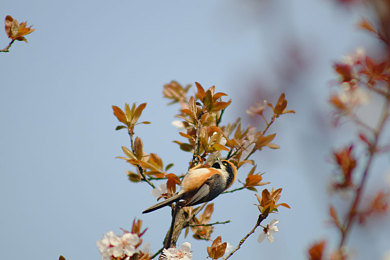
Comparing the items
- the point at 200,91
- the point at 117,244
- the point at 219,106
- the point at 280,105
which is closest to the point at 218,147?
the point at 219,106

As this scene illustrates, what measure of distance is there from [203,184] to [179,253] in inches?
20.7

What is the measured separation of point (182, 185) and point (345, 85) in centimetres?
123

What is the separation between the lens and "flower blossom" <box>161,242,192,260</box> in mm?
1991

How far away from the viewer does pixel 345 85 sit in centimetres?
136

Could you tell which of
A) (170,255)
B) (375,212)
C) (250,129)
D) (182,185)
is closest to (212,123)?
(250,129)

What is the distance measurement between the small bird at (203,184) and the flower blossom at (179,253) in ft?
0.89

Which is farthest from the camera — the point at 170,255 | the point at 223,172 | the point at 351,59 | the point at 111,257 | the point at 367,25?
the point at 223,172

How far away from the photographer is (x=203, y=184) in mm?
2441

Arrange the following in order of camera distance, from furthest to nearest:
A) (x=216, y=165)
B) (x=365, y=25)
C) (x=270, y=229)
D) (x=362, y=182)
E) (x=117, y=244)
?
(x=216, y=165) < (x=270, y=229) < (x=117, y=244) < (x=365, y=25) < (x=362, y=182)

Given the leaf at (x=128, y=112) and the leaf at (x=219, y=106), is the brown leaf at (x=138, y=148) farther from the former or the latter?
the leaf at (x=219, y=106)

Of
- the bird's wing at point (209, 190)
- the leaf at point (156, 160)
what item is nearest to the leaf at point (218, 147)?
the bird's wing at point (209, 190)

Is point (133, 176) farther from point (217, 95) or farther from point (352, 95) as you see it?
point (352, 95)

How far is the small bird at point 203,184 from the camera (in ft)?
7.48

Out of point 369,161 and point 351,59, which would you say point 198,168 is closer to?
point 351,59
